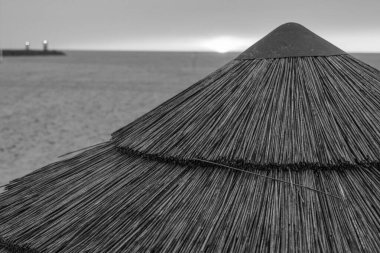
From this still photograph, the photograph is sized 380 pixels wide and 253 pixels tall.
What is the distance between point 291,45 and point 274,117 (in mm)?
568

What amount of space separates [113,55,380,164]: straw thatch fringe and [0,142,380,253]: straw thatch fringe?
3.5 inches

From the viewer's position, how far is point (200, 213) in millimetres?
1783

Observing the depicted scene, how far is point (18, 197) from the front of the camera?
7.81ft

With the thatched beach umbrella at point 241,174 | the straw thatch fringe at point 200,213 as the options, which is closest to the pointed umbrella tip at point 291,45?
the thatched beach umbrella at point 241,174

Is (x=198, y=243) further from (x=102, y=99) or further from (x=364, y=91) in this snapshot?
(x=102, y=99)

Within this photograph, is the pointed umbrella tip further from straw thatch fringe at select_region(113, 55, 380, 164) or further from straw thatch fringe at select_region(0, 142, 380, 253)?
straw thatch fringe at select_region(0, 142, 380, 253)

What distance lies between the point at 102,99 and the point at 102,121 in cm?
829

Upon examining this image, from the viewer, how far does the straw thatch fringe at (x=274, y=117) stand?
73.6 inches

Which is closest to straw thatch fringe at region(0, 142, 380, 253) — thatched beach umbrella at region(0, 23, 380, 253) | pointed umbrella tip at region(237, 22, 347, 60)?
thatched beach umbrella at region(0, 23, 380, 253)

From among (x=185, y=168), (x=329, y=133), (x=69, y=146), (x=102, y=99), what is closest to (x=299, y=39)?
(x=329, y=133)

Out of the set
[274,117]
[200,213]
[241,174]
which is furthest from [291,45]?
[200,213]

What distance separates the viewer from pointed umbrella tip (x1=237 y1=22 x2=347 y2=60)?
7.80ft

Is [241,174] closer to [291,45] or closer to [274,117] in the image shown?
[274,117]

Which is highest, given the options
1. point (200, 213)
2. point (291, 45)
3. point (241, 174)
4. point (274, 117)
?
point (291, 45)
